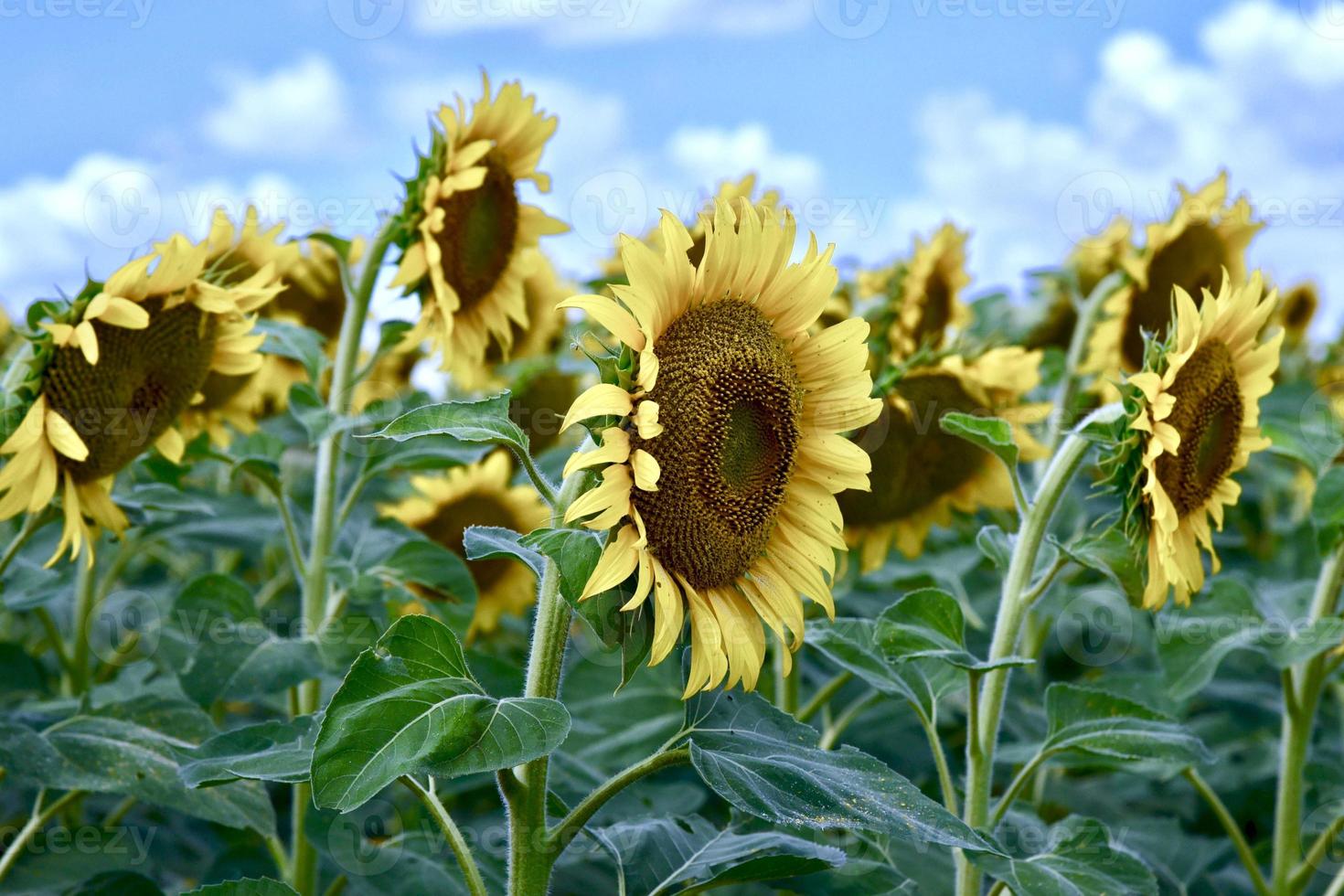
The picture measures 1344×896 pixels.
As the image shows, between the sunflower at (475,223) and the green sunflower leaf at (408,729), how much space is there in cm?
135

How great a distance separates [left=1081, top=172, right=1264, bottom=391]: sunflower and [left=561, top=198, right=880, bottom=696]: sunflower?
177 cm

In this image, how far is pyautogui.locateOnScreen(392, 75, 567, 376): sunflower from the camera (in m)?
2.64

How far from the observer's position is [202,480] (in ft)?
14.4

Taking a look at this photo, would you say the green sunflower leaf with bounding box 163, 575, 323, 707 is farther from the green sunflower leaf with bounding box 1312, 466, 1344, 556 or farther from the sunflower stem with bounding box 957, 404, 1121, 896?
the green sunflower leaf with bounding box 1312, 466, 1344, 556

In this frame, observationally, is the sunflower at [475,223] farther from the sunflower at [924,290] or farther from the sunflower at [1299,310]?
the sunflower at [1299,310]

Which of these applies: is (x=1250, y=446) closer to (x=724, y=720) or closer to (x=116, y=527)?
(x=724, y=720)

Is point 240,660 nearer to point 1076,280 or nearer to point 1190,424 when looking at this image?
point 1190,424

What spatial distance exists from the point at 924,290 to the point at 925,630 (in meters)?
1.88

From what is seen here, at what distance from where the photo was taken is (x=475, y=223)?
2.80m

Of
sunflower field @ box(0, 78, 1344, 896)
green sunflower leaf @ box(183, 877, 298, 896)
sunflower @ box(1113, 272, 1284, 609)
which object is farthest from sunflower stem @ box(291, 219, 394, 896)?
sunflower @ box(1113, 272, 1284, 609)

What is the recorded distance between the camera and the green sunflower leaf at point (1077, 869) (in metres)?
1.74

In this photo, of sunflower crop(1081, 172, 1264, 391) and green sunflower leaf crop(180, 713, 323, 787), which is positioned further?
sunflower crop(1081, 172, 1264, 391)

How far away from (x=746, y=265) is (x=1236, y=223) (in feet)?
7.19

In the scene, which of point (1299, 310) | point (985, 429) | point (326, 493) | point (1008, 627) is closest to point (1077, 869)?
point (1008, 627)
